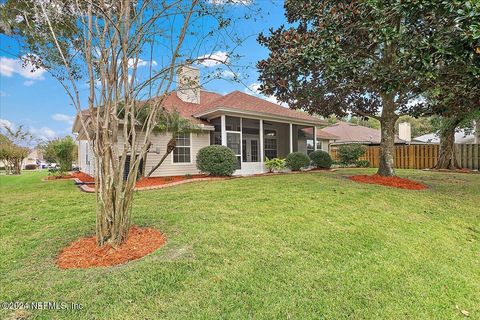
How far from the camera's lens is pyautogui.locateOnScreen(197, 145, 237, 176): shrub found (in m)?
11.2

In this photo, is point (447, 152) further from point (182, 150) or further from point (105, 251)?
point (105, 251)

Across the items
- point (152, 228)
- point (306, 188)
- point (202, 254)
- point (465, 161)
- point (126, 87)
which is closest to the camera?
point (202, 254)

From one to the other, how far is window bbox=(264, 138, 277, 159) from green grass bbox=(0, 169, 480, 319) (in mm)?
9849

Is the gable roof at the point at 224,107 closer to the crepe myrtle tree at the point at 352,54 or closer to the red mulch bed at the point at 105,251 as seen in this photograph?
the crepe myrtle tree at the point at 352,54

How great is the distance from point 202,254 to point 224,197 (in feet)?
10.7

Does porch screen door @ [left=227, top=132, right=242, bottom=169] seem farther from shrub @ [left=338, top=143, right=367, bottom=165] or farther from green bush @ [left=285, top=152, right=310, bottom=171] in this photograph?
shrub @ [left=338, top=143, right=367, bottom=165]

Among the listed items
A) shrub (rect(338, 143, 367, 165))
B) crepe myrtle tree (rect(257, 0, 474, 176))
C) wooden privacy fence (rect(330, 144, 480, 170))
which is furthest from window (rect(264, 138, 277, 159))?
wooden privacy fence (rect(330, 144, 480, 170))

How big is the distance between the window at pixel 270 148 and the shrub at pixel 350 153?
18.1 feet

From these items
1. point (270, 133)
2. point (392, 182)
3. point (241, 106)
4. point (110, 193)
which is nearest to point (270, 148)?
point (270, 133)

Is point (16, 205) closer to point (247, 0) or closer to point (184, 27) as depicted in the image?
point (184, 27)

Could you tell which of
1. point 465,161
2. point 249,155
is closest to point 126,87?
point 249,155

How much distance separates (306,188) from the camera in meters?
7.67

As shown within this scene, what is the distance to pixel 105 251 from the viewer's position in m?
3.53

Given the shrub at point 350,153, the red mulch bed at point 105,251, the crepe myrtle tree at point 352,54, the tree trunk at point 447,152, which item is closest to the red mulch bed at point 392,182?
the crepe myrtle tree at point 352,54
